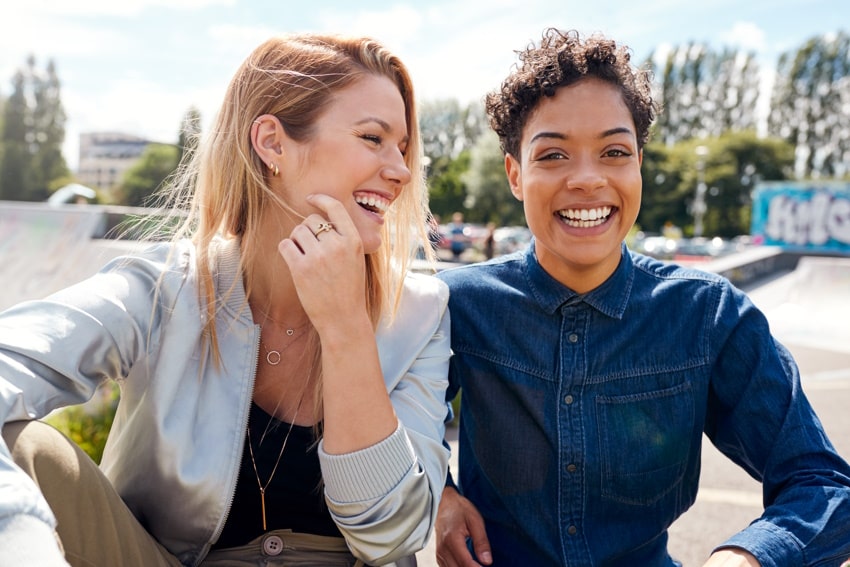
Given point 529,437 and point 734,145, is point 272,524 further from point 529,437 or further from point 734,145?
point 734,145

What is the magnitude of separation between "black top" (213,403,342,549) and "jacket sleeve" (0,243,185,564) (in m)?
0.44

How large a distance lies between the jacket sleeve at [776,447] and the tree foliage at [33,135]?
61557 millimetres

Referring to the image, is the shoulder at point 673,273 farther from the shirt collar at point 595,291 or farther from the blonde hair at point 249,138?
the blonde hair at point 249,138

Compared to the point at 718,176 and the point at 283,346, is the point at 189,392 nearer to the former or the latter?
the point at 283,346

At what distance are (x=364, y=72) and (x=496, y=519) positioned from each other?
1455 mm

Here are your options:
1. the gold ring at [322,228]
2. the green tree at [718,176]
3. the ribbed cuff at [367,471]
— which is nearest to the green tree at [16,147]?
the green tree at [718,176]

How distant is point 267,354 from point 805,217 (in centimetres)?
2643

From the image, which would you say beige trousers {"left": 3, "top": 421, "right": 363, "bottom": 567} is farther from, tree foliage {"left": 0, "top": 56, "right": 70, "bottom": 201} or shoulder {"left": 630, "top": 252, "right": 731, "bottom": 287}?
tree foliage {"left": 0, "top": 56, "right": 70, "bottom": 201}

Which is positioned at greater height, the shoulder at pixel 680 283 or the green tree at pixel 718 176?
the shoulder at pixel 680 283

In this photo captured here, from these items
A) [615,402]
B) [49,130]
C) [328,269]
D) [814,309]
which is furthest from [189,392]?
[49,130]

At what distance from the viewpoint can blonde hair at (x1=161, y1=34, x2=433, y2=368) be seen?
2145 mm

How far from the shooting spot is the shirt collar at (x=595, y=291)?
222 cm

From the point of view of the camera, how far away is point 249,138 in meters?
2.21

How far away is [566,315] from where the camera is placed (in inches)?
89.0
